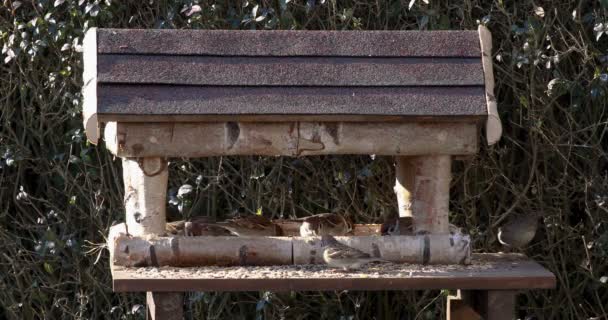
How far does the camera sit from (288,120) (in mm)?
4102

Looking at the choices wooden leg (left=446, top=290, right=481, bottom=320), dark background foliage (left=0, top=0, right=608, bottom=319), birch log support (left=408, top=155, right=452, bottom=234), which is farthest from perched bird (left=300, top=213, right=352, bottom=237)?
dark background foliage (left=0, top=0, right=608, bottom=319)

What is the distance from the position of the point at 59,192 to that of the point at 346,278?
8.52ft

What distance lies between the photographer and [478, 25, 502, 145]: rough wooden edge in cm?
411

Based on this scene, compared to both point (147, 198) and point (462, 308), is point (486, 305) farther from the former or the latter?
point (147, 198)

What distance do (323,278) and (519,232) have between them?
1.46 m

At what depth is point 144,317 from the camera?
5906mm

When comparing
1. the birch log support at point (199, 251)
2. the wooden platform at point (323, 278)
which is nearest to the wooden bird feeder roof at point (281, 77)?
the birch log support at point (199, 251)

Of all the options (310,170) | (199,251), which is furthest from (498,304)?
(310,170)

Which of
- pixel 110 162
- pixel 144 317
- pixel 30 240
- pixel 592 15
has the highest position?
pixel 592 15

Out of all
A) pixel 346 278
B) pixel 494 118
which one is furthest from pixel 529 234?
pixel 346 278

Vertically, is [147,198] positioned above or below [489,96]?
below

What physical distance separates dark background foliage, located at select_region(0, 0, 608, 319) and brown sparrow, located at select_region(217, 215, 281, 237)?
41.7 inches

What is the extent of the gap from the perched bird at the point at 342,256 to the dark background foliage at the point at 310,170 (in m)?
1.41

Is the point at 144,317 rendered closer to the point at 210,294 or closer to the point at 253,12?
the point at 210,294
